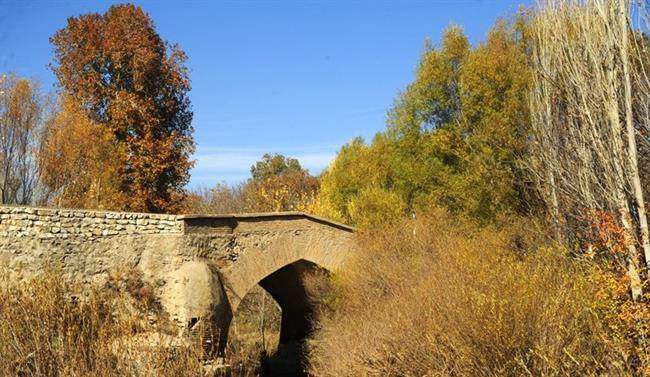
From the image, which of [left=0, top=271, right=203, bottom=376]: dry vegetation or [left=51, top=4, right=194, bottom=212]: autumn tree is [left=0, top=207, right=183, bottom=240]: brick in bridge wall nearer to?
[left=0, top=271, right=203, bottom=376]: dry vegetation

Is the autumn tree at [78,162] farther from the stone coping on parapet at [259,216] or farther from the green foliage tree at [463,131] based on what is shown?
the green foliage tree at [463,131]

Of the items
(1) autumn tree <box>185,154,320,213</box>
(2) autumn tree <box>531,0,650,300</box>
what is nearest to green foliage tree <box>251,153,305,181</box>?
(1) autumn tree <box>185,154,320,213</box>

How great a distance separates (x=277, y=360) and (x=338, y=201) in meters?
7.54

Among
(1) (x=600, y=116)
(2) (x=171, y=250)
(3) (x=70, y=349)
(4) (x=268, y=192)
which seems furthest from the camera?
(4) (x=268, y=192)

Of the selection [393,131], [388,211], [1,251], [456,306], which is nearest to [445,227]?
[388,211]

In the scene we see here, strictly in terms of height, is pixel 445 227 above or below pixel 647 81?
below

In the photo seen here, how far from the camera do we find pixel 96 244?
13.9m

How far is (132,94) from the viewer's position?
22.4 metres

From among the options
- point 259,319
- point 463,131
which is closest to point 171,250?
point 463,131

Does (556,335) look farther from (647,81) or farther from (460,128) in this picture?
(460,128)

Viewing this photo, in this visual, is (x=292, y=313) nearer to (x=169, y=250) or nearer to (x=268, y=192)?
(x=169, y=250)

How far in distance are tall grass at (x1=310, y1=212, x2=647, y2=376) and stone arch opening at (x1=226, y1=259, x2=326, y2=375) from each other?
3.54 meters

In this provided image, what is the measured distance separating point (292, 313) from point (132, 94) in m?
9.65

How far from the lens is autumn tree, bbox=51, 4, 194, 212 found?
874 inches
